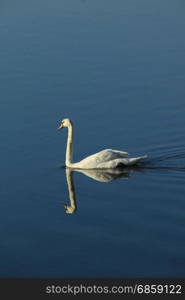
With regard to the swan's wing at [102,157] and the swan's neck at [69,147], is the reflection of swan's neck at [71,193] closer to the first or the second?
the swan's neck at [69,147]

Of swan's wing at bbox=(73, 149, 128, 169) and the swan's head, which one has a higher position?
the swan's head

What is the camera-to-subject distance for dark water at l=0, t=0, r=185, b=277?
1683 centimetres

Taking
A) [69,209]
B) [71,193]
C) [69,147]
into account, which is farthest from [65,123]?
[69,209]

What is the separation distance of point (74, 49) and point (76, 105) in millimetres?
5595

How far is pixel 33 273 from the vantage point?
1598 cm

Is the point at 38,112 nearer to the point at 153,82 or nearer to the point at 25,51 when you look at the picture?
the point at 153,82

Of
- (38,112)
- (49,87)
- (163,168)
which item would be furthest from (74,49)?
(163,168)

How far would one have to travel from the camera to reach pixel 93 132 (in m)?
23.5

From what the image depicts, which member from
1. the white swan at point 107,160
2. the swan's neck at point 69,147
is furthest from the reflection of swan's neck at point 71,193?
the white swan at point 107,160

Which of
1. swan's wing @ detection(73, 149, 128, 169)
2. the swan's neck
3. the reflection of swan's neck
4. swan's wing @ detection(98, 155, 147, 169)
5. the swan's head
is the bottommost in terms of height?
the reflection of swan's neck

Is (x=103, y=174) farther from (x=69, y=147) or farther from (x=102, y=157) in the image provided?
(x=69, y=147)

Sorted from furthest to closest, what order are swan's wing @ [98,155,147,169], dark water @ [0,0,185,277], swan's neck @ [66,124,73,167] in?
swan's neck @ [66,124,73,167]
swan's wing @ [98,155,147,169]
dark water @ [0,0,185,277]

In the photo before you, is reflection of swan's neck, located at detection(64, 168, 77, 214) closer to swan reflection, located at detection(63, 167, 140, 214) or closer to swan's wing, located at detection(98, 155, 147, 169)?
swan reflection, located at detection(63, 167, 140, 214)

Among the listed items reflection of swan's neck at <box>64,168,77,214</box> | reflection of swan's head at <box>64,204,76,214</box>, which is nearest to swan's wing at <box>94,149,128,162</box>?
reflection of swan's neck at <box>64,168,77,214</box>
